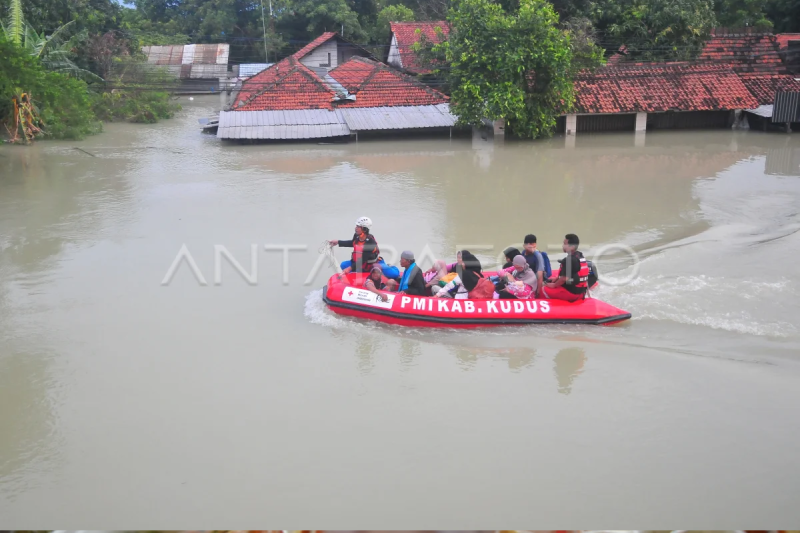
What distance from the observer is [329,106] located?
74.5ft

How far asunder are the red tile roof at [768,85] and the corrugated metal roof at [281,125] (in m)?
13.5

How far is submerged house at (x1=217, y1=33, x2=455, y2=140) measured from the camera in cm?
2111

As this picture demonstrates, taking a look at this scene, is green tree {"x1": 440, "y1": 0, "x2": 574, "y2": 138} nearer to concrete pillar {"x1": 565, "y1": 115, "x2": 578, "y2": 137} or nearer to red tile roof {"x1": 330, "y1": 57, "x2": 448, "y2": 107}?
concrete pillar {"x1": 565, "y1": 115, "x2": 578, "y2": 137}

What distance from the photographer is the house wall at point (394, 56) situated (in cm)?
3081

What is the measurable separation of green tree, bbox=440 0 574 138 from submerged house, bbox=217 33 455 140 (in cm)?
168

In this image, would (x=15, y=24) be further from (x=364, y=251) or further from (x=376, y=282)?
(x=376, y=282)

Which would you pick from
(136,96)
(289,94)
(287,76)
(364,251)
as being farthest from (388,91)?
(364,251)

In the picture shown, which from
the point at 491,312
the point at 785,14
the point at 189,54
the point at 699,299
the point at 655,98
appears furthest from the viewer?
the point at 189,54

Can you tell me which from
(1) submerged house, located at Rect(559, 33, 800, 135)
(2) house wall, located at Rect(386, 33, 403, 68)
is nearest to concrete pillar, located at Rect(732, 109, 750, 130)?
(1) submerged house, located at Rect(559, 33, 800, 135)

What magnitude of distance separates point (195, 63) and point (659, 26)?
2217 centimetres

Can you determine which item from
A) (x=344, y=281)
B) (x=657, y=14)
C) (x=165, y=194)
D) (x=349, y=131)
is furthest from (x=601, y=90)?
(x=344, y=281)

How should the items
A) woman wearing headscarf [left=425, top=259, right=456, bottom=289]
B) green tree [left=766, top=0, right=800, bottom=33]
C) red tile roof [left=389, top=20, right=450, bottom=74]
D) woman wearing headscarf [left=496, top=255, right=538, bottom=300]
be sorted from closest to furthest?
woman wearing headscarf [left=496, top=255, right=538, bottom=300] → woman wearing headscarf [left=425, top=259, right=456, bottom=289] → green tree [left=766, top=0, right=800, bottom=33] → red tile roof [left=389, top=20, right=450, bottom=74]

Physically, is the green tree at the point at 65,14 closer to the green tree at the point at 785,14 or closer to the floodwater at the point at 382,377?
the floodwater at the point at 382,377

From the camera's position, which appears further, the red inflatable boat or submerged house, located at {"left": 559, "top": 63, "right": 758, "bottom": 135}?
submerged house, located at {"left": 559, "top": 63, "right": 758, "bottom": 135}
